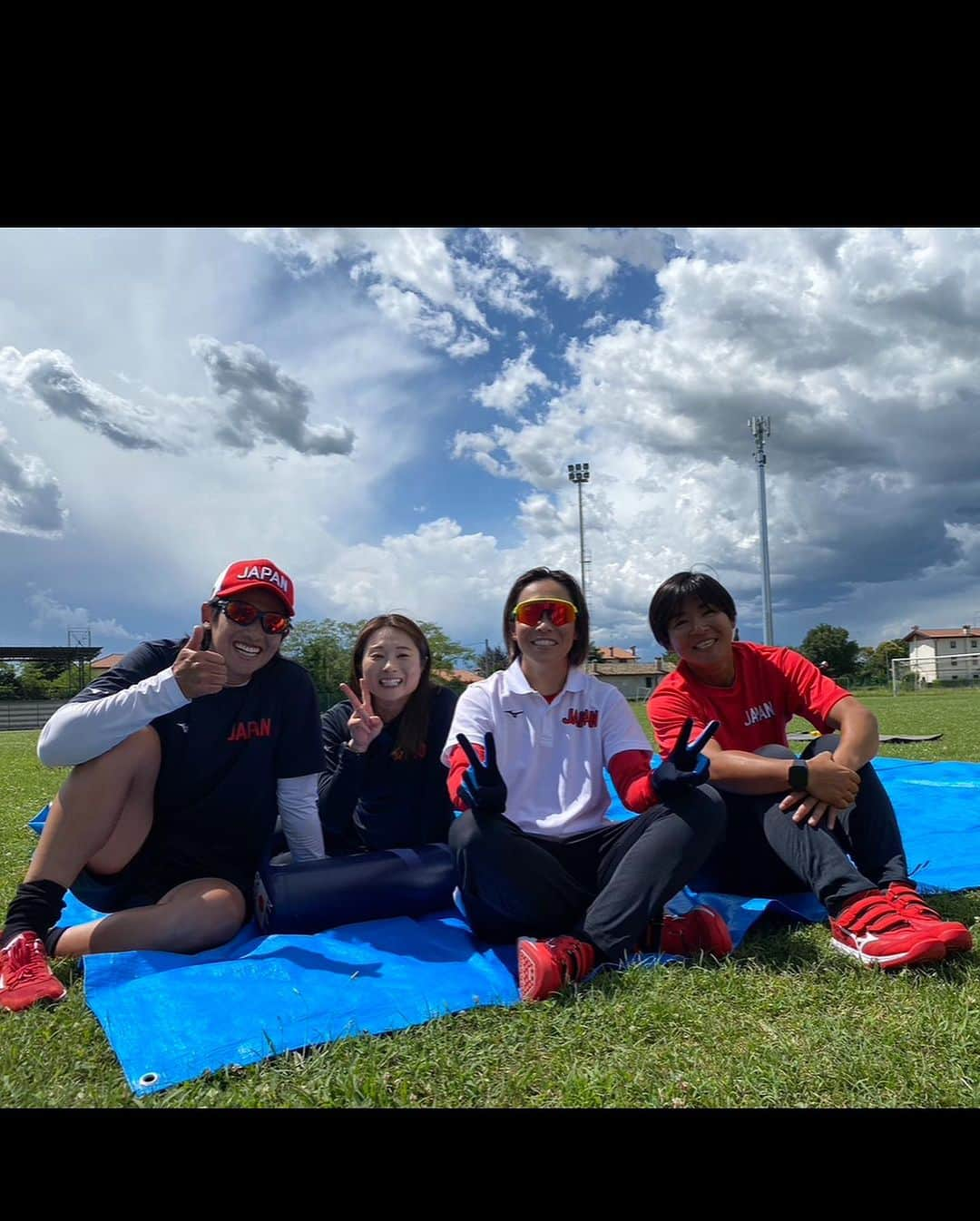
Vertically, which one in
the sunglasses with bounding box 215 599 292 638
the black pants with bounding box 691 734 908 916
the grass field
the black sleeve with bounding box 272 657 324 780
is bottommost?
the grass field

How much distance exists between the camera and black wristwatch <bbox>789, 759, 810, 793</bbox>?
127 inches

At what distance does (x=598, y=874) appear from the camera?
3113 millimetres

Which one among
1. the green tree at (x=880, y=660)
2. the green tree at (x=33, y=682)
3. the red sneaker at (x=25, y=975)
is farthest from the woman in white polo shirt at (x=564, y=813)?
the green tree at (x=880, y=660)

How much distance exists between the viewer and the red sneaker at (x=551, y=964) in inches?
102

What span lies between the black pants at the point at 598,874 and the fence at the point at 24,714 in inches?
2018

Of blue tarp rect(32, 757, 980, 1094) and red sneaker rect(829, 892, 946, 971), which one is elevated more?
red sneaker rect(829, 892, 946, 971)

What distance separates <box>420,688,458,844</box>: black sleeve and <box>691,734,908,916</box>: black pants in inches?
50.1

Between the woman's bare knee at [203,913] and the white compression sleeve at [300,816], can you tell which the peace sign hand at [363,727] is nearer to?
the white compression sleeve at [300,816]

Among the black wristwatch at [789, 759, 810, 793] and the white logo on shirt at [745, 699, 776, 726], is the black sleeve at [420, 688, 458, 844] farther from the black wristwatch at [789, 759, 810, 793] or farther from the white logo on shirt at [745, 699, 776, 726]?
the black wristwatch at [789, 759, 810, 793]

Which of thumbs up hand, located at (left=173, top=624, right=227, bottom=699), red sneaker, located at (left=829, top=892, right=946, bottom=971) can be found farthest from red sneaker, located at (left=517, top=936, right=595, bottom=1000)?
thumbs up hand, located at (left=173, top=624, right=227, bottom=699)
